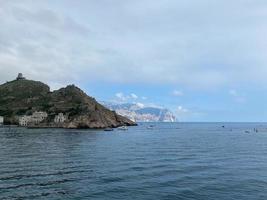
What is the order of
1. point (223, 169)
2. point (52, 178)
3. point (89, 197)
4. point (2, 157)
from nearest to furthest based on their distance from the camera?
point (89, 197) < point (52, 178) < point (223, 169) < point (2, 157)

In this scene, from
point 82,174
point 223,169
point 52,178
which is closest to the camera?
point 52,178

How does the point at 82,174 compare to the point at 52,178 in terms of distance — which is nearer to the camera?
the point at 52,178

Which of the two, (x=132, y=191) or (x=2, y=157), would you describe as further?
(x=2, y=157)

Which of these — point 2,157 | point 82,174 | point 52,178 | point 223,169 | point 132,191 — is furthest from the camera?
point 2,157

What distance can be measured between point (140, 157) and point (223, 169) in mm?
24303

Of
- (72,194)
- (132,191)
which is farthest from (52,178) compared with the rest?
(132,191)

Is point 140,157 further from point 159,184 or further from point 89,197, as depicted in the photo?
point 89,197

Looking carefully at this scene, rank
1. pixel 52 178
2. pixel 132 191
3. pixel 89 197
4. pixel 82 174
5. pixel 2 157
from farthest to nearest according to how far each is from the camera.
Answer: pixel 2 157
pixel 82 174
pixel 52 178
pixel 132 191
pixel 89 197

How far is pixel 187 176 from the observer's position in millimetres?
66438

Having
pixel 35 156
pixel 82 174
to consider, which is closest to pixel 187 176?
pixel 82 174

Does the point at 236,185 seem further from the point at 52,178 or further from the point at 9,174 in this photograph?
the point at 9,174

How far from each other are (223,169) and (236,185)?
55.5 ft

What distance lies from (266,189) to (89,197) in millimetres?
26824

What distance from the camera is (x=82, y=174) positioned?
67812 mm
